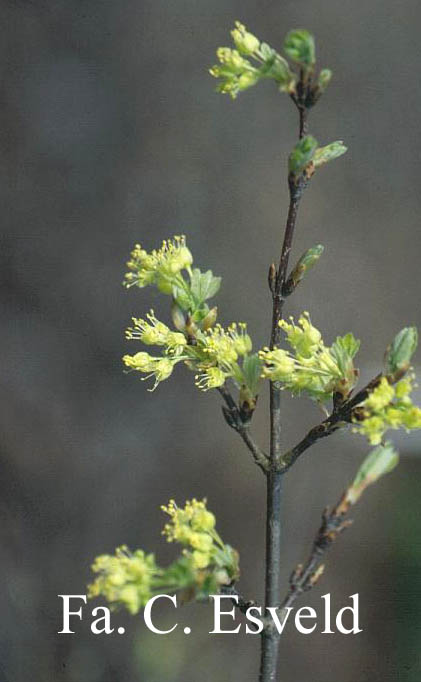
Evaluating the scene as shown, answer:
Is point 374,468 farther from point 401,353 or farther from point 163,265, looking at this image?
point 163,265

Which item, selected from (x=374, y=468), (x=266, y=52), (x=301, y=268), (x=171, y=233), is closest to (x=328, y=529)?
(x=374, y=468)

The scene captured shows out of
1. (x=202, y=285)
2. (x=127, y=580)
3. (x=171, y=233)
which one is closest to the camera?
(x=127, y=580)

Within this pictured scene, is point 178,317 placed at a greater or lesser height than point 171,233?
lesser

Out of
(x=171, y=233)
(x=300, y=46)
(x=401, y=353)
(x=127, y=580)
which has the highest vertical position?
(x=171, y=233)

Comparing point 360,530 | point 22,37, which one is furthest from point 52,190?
point 360,530

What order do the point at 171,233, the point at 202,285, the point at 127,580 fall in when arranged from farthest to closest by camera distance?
the point at 171,233 → the point at 202,285 → the point at 127,580

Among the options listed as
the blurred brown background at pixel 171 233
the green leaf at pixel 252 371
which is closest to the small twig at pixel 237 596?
the green leaf at pixel 252 371

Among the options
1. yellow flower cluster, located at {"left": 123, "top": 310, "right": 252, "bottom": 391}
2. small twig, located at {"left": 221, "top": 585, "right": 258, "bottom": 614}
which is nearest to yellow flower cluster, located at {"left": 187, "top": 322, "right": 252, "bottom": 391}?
yellow flower cluster, located at {"left": 123, "top": 310, "right": 252, "bottom": 391}
